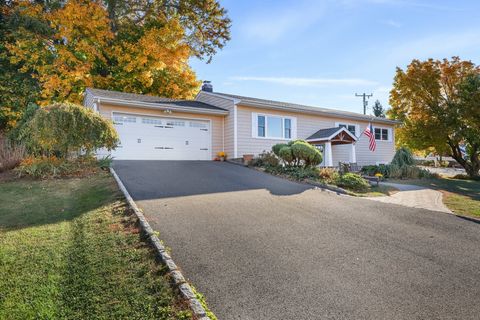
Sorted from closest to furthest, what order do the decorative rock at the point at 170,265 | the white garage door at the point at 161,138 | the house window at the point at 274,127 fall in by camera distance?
the decorative rock at the point at 170,265 → the white garage door at the point at 161,138 → the house window at the point at 274,127

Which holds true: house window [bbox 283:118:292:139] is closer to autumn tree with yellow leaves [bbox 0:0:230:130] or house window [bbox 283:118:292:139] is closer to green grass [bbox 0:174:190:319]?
autumn tree with yellow leaves [bbox 0:0:230:130]

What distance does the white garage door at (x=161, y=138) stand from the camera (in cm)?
1273

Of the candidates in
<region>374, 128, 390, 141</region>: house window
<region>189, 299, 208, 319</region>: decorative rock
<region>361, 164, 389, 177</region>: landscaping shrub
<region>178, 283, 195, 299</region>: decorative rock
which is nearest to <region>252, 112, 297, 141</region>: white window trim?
<region>361, 164, 389, 177</region>: landscaping shrub

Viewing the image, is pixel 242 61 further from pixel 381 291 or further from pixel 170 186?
pixel 381 291

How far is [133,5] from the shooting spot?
1962 cm

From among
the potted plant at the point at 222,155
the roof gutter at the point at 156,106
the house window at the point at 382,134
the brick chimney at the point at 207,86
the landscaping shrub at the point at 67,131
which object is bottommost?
the potted plant at the point at 222,155

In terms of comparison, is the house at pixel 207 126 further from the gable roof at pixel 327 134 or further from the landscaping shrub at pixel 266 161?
the landscaping shrub at pixel 266 161

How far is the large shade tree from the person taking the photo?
16827 millimetres

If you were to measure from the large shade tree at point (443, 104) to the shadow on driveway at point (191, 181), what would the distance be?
44.1 ft

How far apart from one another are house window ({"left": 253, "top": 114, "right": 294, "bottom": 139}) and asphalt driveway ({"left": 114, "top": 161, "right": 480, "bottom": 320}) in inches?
324

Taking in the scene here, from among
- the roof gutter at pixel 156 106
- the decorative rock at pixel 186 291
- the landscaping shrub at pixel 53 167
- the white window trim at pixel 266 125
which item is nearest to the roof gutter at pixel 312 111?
the white window trim at pixel 266 125

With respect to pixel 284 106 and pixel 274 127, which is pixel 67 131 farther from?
pixel 284 106

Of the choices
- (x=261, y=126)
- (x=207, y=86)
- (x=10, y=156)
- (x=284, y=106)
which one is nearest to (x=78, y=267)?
(x=10, y=156)

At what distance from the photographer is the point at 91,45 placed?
17.0m
